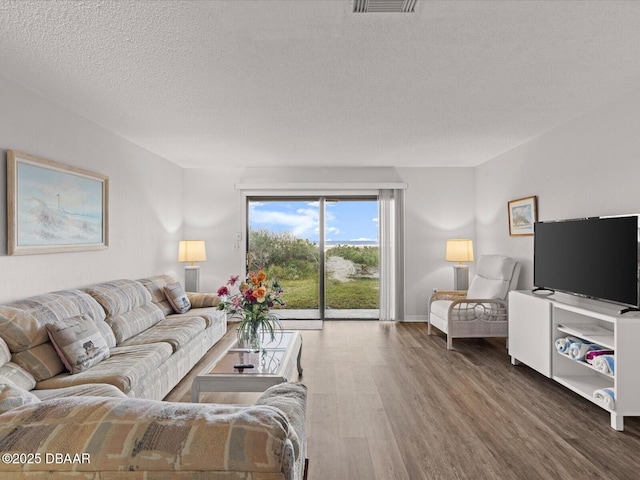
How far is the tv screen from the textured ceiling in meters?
1.07

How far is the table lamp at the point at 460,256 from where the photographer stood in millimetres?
6242

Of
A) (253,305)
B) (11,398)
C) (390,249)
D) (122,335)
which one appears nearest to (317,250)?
(390,249)

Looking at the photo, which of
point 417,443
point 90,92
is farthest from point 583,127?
point 90,92

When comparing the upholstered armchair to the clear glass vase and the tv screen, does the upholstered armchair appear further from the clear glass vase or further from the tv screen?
the clear glass vase

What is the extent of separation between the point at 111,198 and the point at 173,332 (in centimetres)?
166

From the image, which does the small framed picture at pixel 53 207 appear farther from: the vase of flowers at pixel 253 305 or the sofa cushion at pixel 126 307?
the vase of flowers at pixel 253 305

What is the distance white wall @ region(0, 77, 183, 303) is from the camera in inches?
121

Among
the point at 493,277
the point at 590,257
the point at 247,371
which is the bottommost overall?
the point at 247,371

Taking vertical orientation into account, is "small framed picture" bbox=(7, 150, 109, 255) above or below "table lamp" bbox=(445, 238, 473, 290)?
above

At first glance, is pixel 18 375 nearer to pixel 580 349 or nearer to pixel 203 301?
pixel 203 301

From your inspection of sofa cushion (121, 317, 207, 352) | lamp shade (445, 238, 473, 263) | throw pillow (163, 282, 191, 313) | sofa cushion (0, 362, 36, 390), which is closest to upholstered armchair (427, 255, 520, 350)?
lamp shade (445, 238, 473, 263)

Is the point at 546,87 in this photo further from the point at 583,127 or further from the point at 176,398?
the point at 176,398

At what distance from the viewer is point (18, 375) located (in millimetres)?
2529

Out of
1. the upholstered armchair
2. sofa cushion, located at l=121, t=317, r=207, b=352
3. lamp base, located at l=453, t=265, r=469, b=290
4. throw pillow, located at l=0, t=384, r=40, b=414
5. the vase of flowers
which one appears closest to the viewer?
throw pillow, located at l=0, t=384, r=40, b=414
